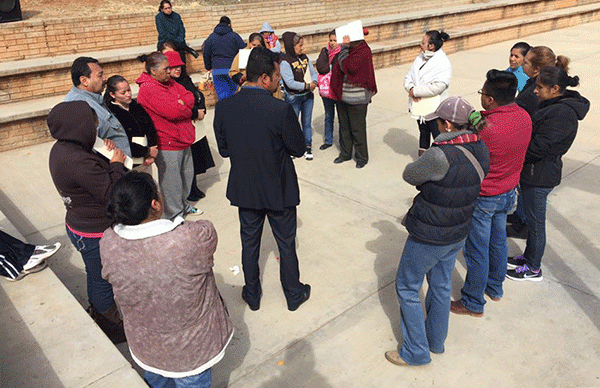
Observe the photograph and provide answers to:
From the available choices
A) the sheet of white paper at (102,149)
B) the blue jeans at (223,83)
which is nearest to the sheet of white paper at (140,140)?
the sheet of white paper at (102,149)

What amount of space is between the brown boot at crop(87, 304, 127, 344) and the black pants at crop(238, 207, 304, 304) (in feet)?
3.02

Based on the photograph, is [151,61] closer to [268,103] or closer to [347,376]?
[268,103]

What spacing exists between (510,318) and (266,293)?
6.00ft

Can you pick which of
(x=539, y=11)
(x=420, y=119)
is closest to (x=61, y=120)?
(x=420, y=119)

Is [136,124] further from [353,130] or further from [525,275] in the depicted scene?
[525,275]

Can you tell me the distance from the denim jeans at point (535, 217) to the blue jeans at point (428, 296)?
1228 millimetres

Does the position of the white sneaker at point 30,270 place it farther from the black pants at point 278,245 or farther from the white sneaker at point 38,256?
the black pants at point 278,245

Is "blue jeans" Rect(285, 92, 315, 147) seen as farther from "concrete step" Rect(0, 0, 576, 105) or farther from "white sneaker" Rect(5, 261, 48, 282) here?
"concrete step" Rect(0, 0, 576, 105)

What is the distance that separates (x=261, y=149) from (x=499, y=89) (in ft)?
5.18

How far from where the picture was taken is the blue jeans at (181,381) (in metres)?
2.40

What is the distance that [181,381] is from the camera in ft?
7.89

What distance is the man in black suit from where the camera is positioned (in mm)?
3201

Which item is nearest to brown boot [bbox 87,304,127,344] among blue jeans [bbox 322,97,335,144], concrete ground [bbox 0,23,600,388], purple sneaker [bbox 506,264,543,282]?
concrete ground [bbox 0,23,600,388]

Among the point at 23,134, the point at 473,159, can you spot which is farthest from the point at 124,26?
the point at 473,159
